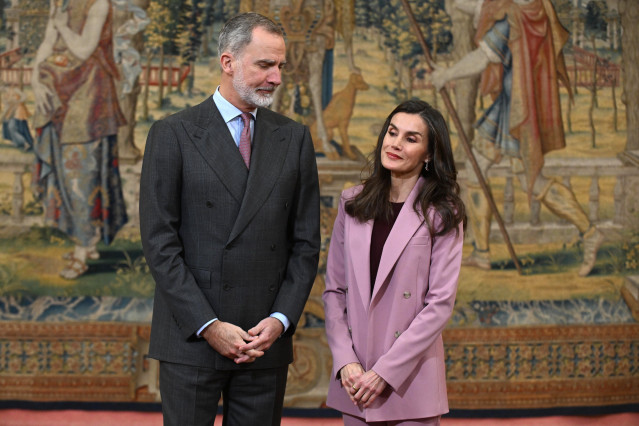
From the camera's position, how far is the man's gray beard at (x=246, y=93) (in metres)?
2.60

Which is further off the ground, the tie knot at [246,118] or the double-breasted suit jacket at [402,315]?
the tie knot at [246,118]

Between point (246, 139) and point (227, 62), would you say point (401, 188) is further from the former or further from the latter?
point (227, 62)

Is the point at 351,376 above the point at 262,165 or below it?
below

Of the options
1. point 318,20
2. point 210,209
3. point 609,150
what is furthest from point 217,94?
point 609,150

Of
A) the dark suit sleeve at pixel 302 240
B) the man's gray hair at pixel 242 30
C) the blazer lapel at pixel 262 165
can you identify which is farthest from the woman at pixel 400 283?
the man's gray hair at pixel 242 30

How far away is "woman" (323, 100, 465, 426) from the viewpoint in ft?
8.68

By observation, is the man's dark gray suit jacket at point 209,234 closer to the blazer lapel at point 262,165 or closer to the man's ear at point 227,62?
the blazer lapel at point 262,165

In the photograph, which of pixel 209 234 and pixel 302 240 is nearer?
pixel 209 234

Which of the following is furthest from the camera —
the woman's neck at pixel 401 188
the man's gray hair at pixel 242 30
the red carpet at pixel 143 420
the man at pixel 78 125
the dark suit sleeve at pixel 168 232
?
the man at pixel 78 125

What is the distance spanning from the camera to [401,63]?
17.7ft

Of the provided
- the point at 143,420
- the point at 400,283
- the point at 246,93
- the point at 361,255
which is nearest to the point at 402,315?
the point at 400,283

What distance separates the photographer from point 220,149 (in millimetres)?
2578

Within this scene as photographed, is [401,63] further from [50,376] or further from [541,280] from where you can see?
[50,376]

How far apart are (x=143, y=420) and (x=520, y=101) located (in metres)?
3.54
